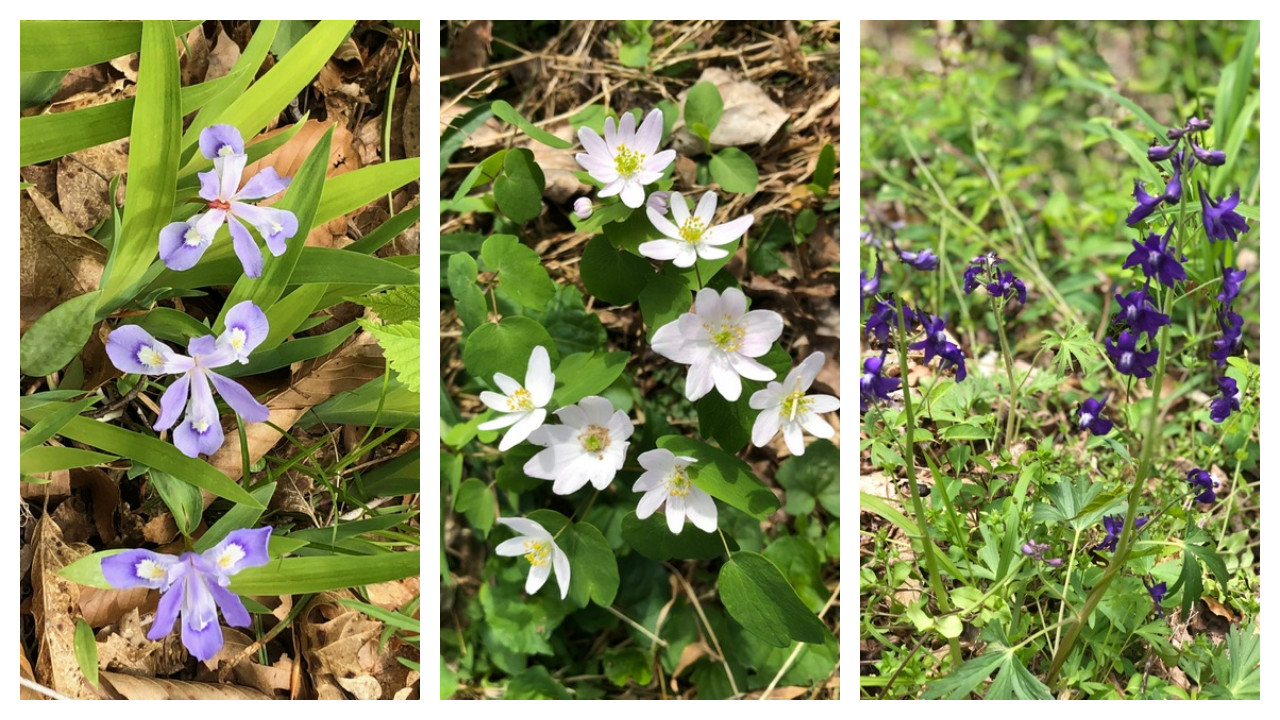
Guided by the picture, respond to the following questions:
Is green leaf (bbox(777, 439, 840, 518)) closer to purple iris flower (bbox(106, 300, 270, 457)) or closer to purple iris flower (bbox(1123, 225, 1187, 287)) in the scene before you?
purple iris flower (bbox(1123, 225, 1187, 287))

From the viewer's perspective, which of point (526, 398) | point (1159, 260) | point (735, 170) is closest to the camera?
point (1159, 260)

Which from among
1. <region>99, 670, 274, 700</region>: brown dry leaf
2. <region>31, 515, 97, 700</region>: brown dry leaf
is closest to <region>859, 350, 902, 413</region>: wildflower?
<region>99, 670, 274, 700</region>: brown dry leaf

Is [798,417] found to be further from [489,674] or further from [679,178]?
[489,674]

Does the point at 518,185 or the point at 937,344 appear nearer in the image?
the point at 937,344

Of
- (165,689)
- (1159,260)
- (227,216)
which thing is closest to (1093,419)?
(1159,260)

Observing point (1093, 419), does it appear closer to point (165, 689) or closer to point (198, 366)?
point (198, 366)

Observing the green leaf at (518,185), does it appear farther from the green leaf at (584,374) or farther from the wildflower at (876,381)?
the wildflower at (876,381)

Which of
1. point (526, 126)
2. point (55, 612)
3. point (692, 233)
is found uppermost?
point (526, 126)
